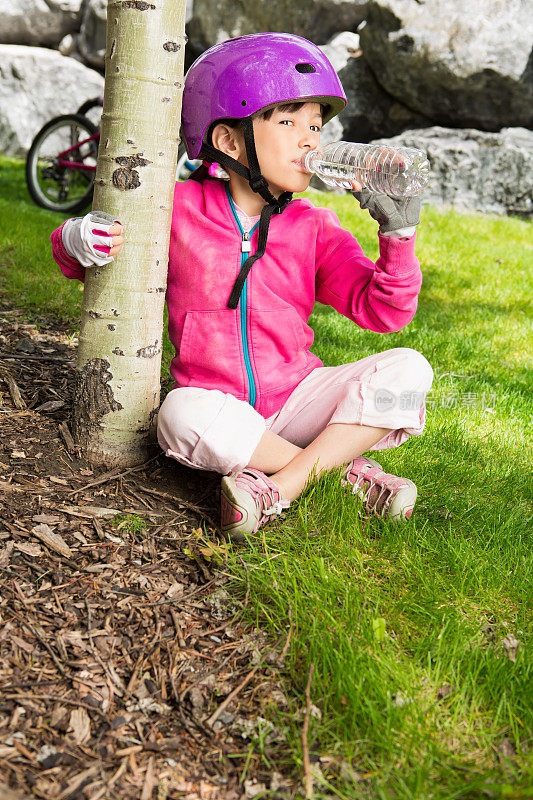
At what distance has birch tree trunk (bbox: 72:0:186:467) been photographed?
239 cm

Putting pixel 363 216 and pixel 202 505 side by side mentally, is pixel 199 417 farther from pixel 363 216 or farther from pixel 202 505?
pixel 363 216

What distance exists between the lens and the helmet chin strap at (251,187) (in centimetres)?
263

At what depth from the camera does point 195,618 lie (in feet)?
7.00

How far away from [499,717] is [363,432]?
42.2 inches

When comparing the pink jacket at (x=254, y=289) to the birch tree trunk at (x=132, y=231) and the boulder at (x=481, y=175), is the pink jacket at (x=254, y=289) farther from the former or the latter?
the boulder at (x=481, y=175)

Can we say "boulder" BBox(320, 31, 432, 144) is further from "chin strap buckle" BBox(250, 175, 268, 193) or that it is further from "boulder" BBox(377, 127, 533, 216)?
"chin strap buckle" BBox(250, 175, 268, 193)

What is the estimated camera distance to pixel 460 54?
8.70 m

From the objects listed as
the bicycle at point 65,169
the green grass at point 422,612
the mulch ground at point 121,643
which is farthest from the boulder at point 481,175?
the mulch ground at point 121,643

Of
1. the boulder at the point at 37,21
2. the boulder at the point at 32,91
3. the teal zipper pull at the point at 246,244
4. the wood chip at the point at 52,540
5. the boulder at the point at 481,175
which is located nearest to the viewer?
the wood chip at the point at 52,540

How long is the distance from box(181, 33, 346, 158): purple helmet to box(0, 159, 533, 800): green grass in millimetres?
1297

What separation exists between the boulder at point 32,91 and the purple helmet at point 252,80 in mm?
9346

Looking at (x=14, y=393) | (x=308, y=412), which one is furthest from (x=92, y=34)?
(x=308, y=412)

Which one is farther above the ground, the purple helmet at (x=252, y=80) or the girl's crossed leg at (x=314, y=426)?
the purple helmet at (x=252, y=80)

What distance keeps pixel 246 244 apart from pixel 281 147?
347mm
